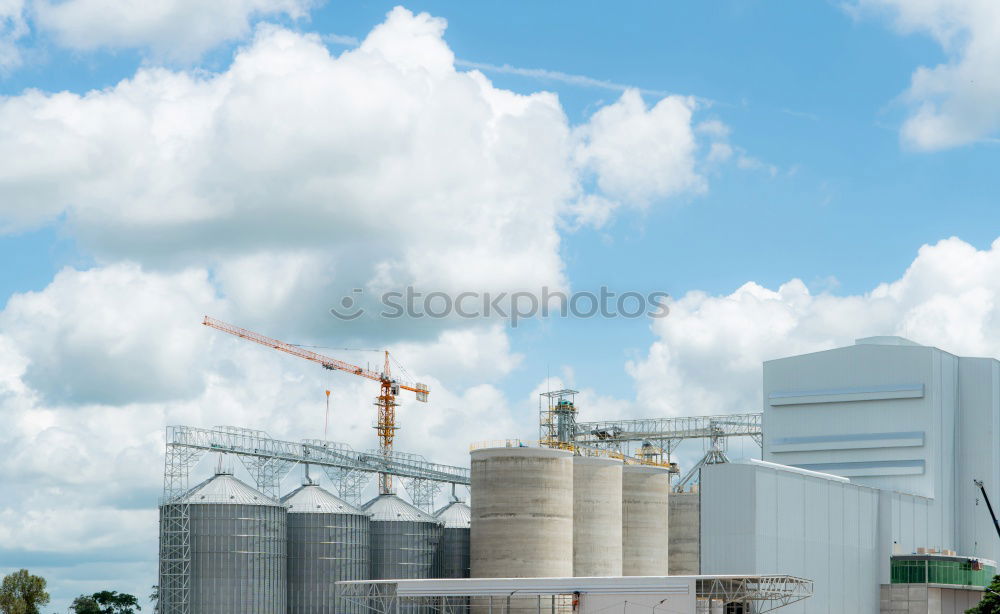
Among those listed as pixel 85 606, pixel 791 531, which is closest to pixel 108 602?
pixel 85 606

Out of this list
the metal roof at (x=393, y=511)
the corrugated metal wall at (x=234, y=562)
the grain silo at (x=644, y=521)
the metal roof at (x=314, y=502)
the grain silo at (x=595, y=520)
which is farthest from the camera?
the grain silo at (x=644, y=521)

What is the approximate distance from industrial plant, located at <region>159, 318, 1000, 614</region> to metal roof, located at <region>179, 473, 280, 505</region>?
0.14 metres

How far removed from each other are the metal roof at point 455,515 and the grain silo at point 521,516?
1081 cm

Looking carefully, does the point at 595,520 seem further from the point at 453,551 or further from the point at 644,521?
the point at 453,551

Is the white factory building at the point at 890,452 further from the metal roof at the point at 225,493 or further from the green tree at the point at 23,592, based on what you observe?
the green tree at the point at 23,592

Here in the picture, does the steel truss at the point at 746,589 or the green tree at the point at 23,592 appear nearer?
the steel truss at the point at 746,589

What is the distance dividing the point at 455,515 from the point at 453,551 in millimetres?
5107

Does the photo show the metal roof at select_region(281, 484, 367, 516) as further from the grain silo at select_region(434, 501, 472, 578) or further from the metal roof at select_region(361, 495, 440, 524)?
the grain silo at select_region(434, 501, 472, 578)

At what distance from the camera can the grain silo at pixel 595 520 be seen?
96000 millimetres

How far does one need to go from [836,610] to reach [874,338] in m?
30.5

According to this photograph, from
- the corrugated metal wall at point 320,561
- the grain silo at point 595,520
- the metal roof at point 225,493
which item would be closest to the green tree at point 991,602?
the grain silo at point 595,520

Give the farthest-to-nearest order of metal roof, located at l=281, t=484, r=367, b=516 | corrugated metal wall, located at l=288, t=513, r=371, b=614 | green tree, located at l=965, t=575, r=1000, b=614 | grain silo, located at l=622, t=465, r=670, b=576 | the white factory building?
grain silo, located at l=622, t=465, r=670, b=576 → the white factory building → metal roof, located at l=281, t=484, r=367, b=516 → corrugated metal wall, located at l=288, t=513, r=371, b=614 → green tree, located at l=965, t=575, r=1000, b=614

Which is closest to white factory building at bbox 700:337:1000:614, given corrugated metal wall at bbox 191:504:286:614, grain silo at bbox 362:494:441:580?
grain silo at bbox 362:494:441:580

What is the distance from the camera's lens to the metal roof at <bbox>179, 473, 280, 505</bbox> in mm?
87438
